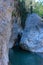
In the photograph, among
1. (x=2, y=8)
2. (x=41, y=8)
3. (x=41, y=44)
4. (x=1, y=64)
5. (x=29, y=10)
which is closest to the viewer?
(x=1, y=64)

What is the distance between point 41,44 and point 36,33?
1490 millimetres

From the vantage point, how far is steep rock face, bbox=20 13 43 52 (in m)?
14.4

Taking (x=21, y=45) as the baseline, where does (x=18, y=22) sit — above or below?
above

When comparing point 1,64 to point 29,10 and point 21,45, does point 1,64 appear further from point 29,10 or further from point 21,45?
point 29,10

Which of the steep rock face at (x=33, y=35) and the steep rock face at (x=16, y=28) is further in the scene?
the steep rock face at (x=16, y=28)

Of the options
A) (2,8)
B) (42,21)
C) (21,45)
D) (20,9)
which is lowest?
(21,45)

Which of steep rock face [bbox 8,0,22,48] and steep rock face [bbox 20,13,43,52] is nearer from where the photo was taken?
steep rock face [bbox 20,13,43,52]

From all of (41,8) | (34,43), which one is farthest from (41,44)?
(41,8)

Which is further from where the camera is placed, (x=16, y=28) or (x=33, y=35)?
(x=16, y=28)

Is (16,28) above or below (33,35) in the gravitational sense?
above

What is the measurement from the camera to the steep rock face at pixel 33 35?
14422 millimetres

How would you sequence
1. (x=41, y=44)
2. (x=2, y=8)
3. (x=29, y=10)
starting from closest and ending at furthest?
(x=2, y=8) < (x=41, y=44) < (x=29, y=10)

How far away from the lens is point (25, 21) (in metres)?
17.6

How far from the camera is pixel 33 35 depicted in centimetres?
1558
